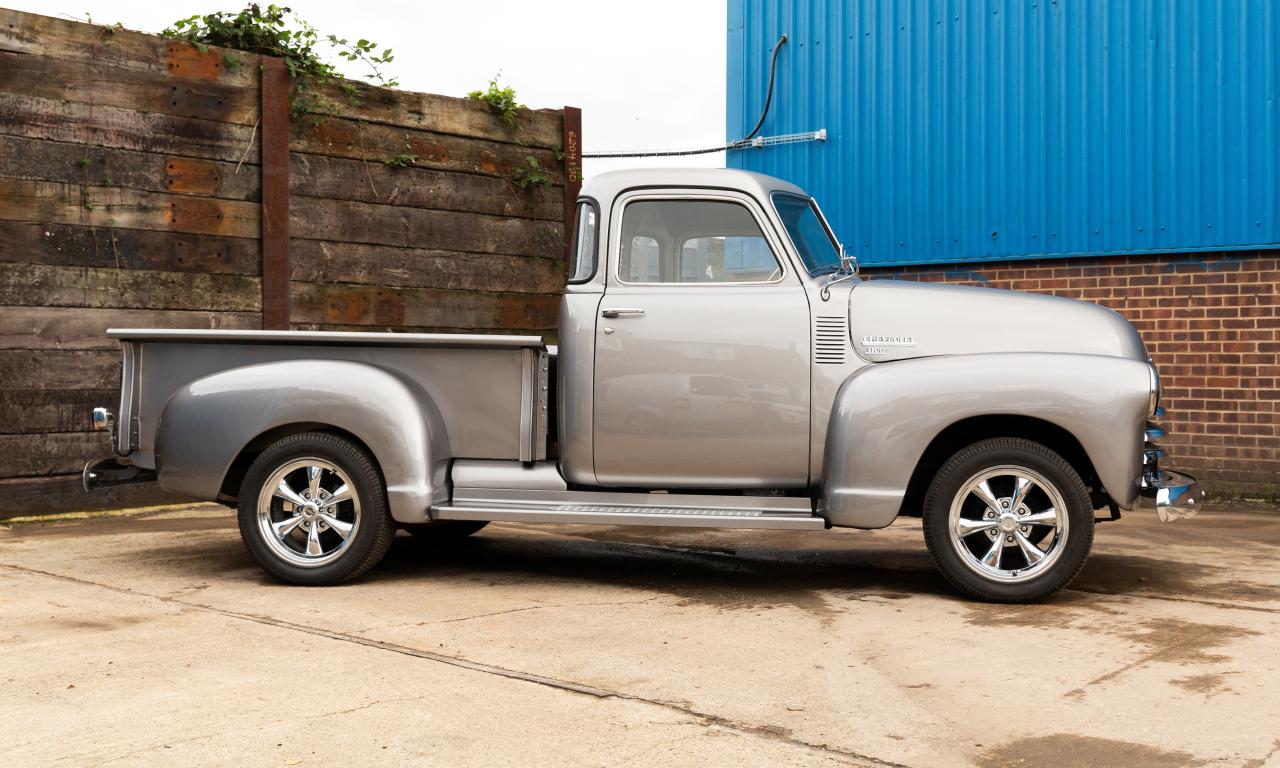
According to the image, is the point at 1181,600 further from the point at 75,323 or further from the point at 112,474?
the point at 75,323

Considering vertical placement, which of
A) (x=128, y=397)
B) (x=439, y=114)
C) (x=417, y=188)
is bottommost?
(x=128, y=397)

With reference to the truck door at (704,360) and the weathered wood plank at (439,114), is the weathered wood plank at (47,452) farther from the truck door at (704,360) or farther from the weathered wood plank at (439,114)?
the truck door at (704,360)

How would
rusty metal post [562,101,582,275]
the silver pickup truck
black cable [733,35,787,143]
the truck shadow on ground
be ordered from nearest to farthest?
the silver pickup truck
the truck shadow on ground
rusty metal post [562,101,582,275]
black cable [733,35,787,143]

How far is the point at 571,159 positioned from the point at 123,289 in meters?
4.31

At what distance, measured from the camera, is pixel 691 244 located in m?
6.65

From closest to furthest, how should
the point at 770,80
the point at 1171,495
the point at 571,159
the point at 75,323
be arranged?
the point at 1171,495, the point at 75,323, the point at 571,159, the point at 770,80

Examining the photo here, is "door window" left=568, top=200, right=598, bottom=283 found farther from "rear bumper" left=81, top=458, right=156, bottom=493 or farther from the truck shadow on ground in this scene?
"rear bumper" left=81, top=458, right=156, bottom=493

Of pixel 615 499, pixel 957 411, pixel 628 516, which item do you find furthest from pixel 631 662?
pixel 957 411

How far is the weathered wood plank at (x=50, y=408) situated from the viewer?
348 inches

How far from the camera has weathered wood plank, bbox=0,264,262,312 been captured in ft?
29.0

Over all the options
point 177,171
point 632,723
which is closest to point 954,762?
point 632,723

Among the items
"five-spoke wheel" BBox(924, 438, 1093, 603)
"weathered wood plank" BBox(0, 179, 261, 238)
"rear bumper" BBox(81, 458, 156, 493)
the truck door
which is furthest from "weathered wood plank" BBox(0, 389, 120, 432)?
"five-spoke wheel" BBox(924, 438, 1093, 603)

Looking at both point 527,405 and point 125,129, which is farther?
point 125,129

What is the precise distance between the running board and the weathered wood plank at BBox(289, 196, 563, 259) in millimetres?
4557
